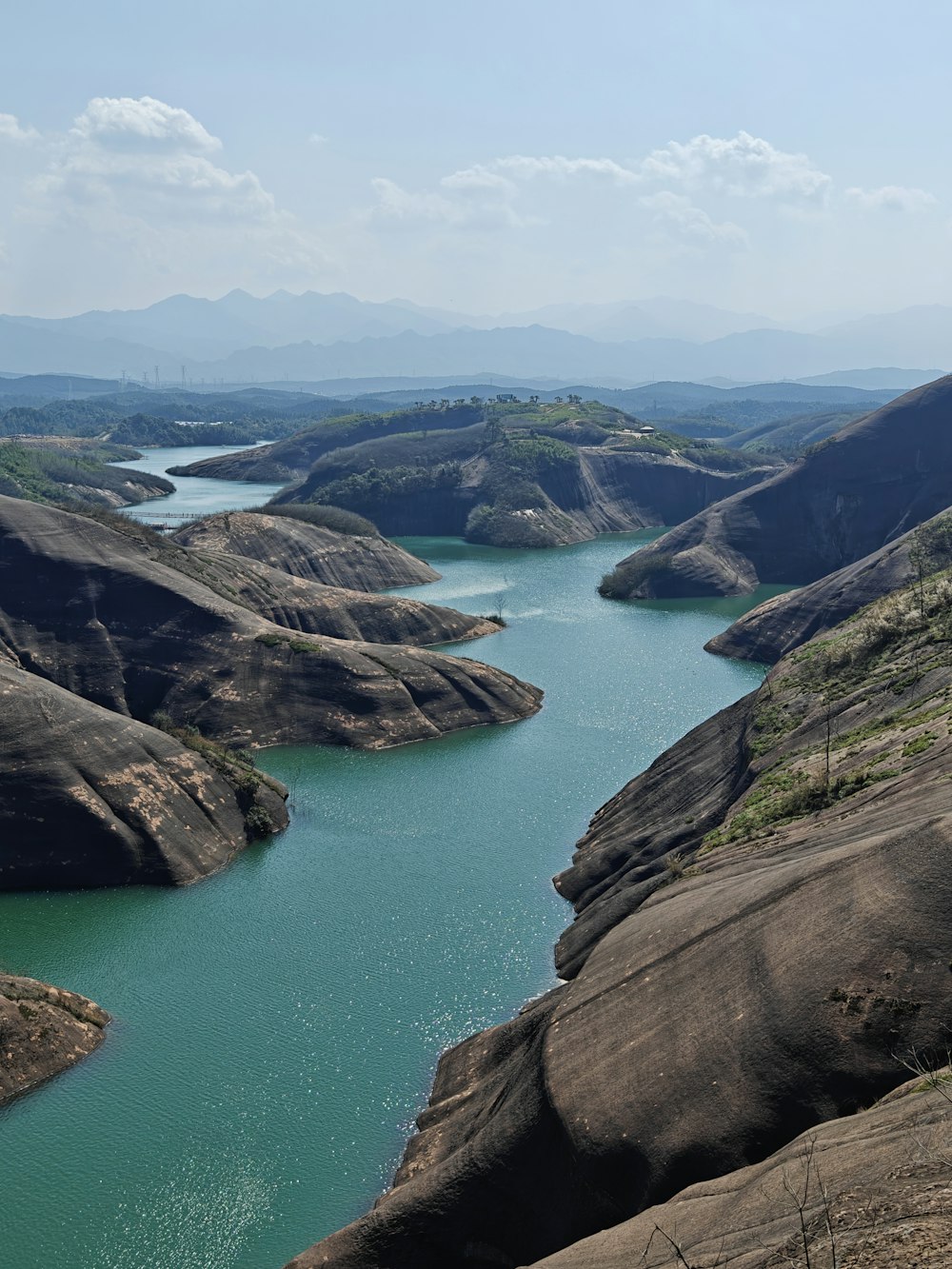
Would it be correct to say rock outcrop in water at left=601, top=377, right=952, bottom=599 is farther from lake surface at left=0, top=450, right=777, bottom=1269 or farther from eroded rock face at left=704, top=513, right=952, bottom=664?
lake surface at left=0, top=450, right=777, bottom=1269

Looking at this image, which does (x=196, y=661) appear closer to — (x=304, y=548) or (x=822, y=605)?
(x=304, y=548)

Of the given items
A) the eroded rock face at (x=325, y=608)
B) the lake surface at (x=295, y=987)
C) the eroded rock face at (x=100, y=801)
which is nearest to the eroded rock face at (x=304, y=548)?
the eroded rock face at (x=325, y=608)

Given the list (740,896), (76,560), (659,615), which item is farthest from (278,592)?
(740,896)

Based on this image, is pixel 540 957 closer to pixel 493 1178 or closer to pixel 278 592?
pixel 493 1178

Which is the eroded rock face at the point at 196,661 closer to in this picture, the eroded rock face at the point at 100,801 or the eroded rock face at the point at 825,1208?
the eroded rock face at the point at 100,801

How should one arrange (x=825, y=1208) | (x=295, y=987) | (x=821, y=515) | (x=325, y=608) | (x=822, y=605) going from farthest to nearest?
1. (x=821, y=515)
2. (x=325, y=608)
3. (x=822, y=605)
4. (x=295, y=987)
5. (x=825, y=1208)

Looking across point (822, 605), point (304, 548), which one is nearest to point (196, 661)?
point (304, 548)
